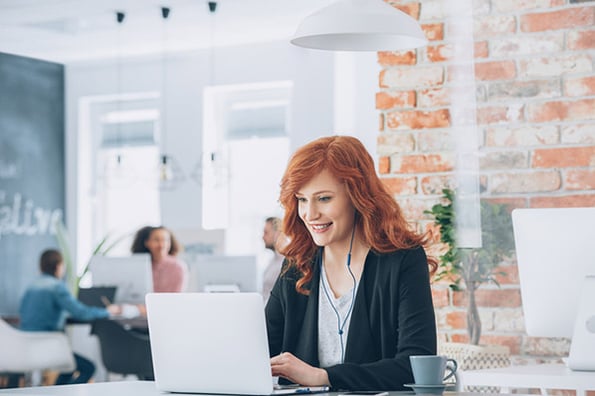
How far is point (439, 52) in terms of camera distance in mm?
3988

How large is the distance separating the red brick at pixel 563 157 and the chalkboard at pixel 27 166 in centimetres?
656

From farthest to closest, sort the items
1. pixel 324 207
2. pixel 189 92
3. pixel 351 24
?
pixel 189 92, pixel 351 24, pixel 324 207

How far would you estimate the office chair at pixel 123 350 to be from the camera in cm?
674

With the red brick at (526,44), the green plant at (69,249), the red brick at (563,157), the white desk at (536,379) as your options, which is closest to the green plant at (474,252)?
the red brick at (563,157)

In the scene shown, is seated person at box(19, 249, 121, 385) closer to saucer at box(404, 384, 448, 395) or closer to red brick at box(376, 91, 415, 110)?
red brick at box(376, 91, 415, 110)

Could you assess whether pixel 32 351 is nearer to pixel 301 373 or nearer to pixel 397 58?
pixel 397 58

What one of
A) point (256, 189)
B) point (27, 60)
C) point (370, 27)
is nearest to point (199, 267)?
point (256, 189)

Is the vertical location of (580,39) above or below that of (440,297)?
above

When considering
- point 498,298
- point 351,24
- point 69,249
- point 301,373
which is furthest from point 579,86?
point 69,249

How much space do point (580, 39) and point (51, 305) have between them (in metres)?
4.70

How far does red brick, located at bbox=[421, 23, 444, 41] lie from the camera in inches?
156

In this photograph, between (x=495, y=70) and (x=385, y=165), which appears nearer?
→ (x=495, y=70)

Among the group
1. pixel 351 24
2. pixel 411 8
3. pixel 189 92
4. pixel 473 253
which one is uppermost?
pixel 189 92

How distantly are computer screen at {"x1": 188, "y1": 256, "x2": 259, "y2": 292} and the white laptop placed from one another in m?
4.69
